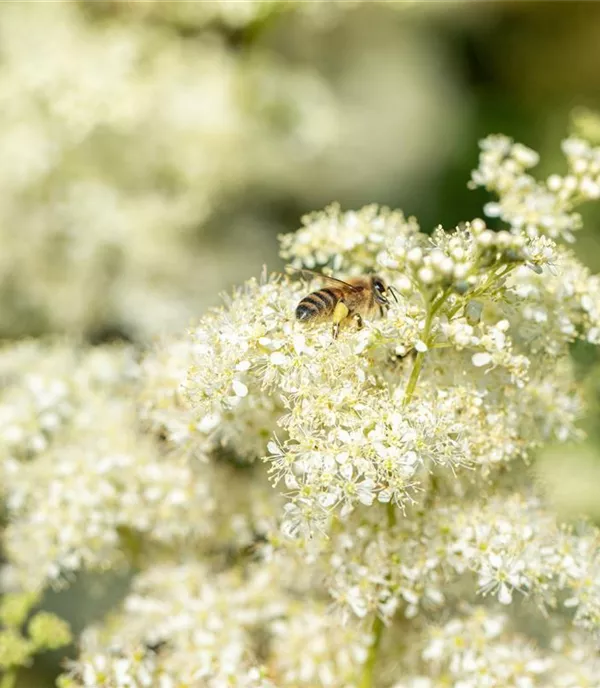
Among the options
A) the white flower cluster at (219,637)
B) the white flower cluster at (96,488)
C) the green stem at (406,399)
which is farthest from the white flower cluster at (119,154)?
the green stem at (406,399)

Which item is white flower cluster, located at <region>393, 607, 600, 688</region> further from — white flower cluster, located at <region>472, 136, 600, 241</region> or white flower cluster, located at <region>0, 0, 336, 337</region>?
white flower cluster, located at <region>0, 0, 336, 337</region>

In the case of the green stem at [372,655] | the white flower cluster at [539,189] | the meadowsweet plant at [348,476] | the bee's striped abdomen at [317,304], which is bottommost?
the green stem at [372,655]

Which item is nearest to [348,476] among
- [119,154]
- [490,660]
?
[490,660]

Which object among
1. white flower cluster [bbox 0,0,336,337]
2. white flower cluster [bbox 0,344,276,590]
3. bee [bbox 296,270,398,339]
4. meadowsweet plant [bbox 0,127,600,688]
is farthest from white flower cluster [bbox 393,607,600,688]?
white flower cluster [bbox 0,0,336,337]

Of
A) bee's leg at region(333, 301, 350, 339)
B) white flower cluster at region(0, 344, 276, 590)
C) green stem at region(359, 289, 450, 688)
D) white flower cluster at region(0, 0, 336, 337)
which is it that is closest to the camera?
green stem at region(359, 289, 450, 688)

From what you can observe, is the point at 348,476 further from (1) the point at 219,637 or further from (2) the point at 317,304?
(1) the point at 219,637

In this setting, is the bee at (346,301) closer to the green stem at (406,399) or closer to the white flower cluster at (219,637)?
the green stem at (406,399)

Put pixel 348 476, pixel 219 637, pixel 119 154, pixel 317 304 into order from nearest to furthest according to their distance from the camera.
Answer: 1. pixel 348 476
2. pixel 317 304
3. pixel 219 637
4. pixel 119 154
